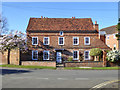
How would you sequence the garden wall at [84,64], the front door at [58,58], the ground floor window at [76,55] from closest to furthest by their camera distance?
the garden wall at [84,64]
the front door at [58,58]
the ground floor window at [76,55]

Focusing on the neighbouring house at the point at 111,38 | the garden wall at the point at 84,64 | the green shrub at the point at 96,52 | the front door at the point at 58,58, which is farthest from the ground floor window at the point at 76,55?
the neighbouring house at the point at 111,38

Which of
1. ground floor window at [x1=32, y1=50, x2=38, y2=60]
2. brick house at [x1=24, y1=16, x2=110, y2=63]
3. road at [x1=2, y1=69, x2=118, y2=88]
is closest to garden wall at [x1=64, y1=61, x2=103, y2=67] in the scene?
brick house at [x1=24, y1=16, x2=110, y2=63]

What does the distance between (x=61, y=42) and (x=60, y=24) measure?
12.7 feet

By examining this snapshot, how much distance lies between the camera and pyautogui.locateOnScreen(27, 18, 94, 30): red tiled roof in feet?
107

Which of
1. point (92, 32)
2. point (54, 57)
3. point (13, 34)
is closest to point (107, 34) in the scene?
point (92, 32)

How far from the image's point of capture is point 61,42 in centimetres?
3234

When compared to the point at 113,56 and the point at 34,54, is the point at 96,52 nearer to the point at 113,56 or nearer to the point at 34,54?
the point at 113,56

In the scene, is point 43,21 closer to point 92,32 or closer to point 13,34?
point 13,34

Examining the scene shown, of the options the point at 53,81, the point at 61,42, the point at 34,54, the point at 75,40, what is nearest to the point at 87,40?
the point at 75,40

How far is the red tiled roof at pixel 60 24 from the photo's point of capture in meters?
32.8

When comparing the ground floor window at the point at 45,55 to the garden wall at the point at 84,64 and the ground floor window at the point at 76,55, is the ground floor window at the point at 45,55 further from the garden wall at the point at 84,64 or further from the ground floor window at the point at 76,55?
the garden wall at the point at 84,64

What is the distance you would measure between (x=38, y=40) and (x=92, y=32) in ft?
33.9

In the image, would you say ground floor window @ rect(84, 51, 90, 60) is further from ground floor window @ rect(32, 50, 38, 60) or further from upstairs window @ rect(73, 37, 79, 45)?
ground floor window @ rect(32, 50, 38, 60)

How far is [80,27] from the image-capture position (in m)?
33.0
